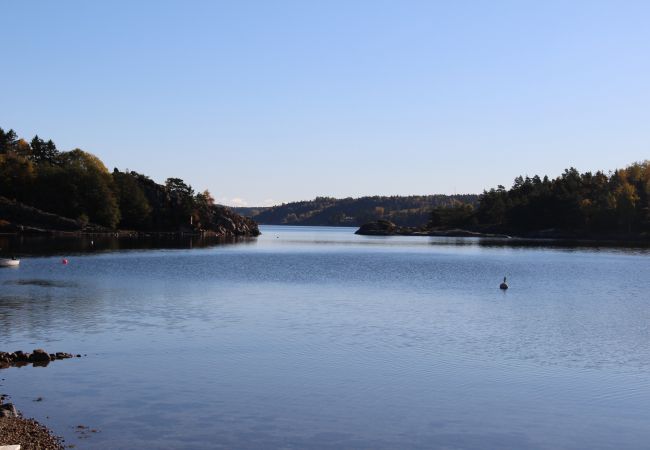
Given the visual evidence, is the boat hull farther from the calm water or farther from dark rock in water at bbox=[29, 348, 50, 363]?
dark rock in water at bbox=[29, 348, 50, 363]

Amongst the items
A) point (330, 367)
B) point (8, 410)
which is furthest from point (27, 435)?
point (330, 367)

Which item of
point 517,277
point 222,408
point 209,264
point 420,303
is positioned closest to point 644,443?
point 222,408

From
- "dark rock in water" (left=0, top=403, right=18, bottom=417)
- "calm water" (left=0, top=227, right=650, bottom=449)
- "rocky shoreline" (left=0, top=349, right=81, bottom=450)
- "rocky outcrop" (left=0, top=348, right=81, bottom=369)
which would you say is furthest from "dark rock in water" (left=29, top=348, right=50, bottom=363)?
"dark rock in water" (left=0, top=403, right=18, bottom=417)

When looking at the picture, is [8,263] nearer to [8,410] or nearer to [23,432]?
[8,410]

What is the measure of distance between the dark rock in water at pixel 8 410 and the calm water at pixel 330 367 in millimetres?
665

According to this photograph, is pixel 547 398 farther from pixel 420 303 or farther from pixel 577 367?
pixel 420 303

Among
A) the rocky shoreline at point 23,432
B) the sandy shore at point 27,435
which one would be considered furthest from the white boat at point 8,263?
the sandy shore at point 27,435

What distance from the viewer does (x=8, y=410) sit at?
855 inches

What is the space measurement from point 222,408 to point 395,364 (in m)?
10.2

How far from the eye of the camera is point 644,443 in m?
21.0

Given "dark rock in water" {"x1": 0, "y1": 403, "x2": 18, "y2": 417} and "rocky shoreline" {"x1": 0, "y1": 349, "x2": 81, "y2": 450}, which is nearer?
"rocky shoreline" {"x1": 0, "y1": 349, "x2": 81, "y2": 450}

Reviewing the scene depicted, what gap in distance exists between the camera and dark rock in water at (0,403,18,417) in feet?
70.1

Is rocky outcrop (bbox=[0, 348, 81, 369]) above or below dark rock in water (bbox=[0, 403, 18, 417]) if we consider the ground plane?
above

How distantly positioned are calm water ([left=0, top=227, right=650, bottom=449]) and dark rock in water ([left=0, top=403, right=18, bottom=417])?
665 mm
